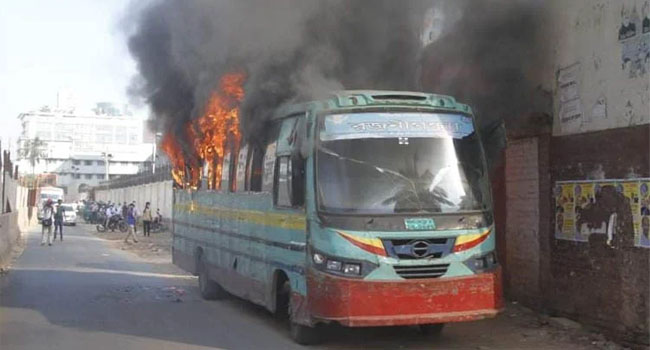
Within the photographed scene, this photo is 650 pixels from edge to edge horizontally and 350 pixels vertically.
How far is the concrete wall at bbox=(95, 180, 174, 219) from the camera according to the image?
38.8 meters

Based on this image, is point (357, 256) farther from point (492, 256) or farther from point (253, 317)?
point (253, 317)

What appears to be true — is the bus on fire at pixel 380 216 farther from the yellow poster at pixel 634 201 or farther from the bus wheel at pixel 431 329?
the yellow poster at pixel 634 201

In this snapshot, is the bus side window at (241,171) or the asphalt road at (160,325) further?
the bus side window at (241,171)

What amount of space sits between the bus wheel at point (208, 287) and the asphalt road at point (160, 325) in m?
0.15

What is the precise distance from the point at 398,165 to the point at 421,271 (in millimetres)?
1148

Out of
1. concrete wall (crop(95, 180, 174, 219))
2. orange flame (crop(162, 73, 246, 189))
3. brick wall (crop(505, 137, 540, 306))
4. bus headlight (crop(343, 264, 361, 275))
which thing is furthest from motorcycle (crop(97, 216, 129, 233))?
bus headlight (crop(343, 264, 361, 275))

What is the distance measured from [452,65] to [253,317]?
500cm

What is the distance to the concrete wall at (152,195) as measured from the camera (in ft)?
127

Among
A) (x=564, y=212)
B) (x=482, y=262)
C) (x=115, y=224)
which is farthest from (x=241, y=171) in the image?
(x=115, y=224)

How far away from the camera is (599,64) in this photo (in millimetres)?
8438

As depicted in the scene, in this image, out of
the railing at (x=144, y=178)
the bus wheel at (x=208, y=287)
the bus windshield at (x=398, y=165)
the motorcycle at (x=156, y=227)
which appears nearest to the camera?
the bus windshield at (x=398, y=165)

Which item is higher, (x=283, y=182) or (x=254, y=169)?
(x=254, y=169)

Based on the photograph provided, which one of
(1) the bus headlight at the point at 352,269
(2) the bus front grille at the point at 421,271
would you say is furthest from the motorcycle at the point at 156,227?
(2) the bus front grille at the point at 421,271

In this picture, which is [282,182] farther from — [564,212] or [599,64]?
[599,64]
